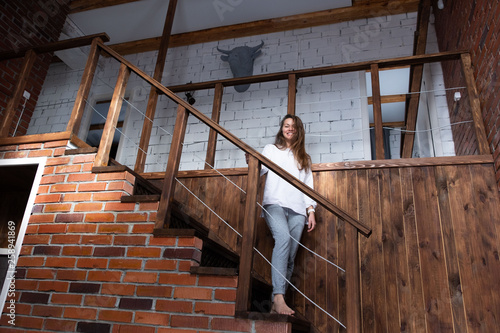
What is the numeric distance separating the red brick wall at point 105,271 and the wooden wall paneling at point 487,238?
54.7 inches

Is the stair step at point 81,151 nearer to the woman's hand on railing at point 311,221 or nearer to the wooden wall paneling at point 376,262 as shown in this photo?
the woman's hand on railing at point 311,221

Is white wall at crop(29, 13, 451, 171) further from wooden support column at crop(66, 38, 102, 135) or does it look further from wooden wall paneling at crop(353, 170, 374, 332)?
wooden support column at crop(66, 38, 102, 135)

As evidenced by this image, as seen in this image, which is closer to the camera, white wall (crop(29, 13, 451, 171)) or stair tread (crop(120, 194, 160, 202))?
stair tread (crop(120, 194, 160, 202))

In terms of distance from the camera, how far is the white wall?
4.20 metres

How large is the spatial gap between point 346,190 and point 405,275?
69 cm

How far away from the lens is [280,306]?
2023 millimetres

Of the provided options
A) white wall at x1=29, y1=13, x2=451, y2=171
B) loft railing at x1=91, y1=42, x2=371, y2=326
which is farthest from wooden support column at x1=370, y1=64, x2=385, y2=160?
loft railing at x1=91, y1=42, x2=371, y2=326

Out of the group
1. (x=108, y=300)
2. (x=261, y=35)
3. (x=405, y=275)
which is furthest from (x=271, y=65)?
(x=108, y=300)

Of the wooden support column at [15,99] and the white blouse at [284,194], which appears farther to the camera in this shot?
the wooden support column at [15,99]

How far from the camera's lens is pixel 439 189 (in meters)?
2.64

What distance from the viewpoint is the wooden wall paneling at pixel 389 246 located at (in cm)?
240

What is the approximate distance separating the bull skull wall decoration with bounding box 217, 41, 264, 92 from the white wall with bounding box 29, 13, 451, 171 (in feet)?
0.34

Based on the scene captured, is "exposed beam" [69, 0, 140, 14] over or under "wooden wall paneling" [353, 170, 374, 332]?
over

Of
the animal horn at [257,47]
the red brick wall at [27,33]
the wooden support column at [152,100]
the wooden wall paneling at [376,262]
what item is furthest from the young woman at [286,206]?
the red brick wall at [27,33]
